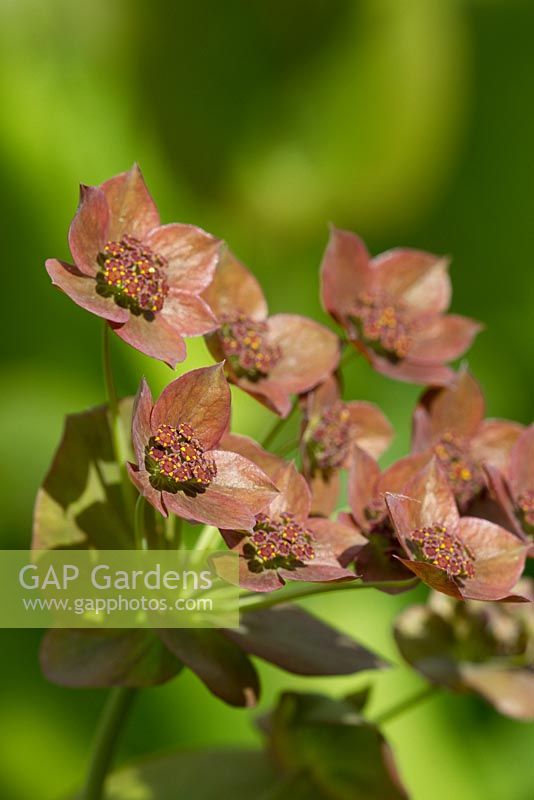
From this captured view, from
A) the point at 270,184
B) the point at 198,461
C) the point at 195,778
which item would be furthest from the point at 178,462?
the point at 270,184

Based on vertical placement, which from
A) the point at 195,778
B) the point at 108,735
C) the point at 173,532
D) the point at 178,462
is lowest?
the point at 195,778

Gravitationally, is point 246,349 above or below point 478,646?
above

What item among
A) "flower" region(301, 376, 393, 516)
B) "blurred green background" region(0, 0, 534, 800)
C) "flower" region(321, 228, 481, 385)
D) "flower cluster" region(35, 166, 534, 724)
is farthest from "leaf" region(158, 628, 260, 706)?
"blurred green background" region(0, 0, 534, 800)

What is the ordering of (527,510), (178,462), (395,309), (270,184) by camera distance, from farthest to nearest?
(270,184), (395,309), (527,510), (178,462)

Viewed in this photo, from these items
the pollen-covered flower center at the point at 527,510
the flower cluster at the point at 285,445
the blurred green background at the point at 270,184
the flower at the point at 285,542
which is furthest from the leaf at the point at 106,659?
the blurred green background at the point at 270,184

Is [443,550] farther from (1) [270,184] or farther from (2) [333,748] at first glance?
(1) [270,184]

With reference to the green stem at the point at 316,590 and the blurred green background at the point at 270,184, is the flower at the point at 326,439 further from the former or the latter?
the blurred green background at the point at 270,184

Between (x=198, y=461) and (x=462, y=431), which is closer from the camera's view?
(x=198, y=461)

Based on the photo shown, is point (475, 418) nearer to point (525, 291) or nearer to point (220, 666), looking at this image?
point (220, 666)
